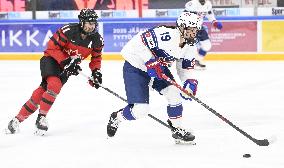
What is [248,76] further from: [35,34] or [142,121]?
[35,34]

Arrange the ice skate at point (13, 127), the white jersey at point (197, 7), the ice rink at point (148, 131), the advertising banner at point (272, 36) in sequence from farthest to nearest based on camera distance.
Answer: the advertising banner at point (272, 36), the white jersey at point (197, 7), the ice skate at point (13, 127), the ice rink at point (148, 131)

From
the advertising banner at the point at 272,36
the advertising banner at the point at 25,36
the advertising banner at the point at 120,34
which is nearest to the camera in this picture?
the advertising banner at the point at 272,36

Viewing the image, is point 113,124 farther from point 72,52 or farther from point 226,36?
point 226,36

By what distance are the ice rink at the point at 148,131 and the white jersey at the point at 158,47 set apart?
65 centimetres

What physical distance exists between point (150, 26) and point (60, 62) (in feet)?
19.8

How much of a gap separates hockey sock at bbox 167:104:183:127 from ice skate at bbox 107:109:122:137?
1.38 feet

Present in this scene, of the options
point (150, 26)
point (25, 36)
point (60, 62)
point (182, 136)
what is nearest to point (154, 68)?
point (182, 136)

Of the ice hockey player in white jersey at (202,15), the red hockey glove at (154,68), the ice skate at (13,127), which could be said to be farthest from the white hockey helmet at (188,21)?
the ice hockey player in white jersey at (202,15)

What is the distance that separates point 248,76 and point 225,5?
2542mm

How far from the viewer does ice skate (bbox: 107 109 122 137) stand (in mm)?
4680

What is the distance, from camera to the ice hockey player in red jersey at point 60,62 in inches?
191

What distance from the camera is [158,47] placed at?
14.1 ft

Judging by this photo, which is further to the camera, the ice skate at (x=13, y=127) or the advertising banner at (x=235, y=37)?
the advertising banner at (x=235, y=37)

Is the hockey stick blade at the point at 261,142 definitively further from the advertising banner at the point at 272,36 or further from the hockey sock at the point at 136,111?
the advertising banner at the point at 272,36
